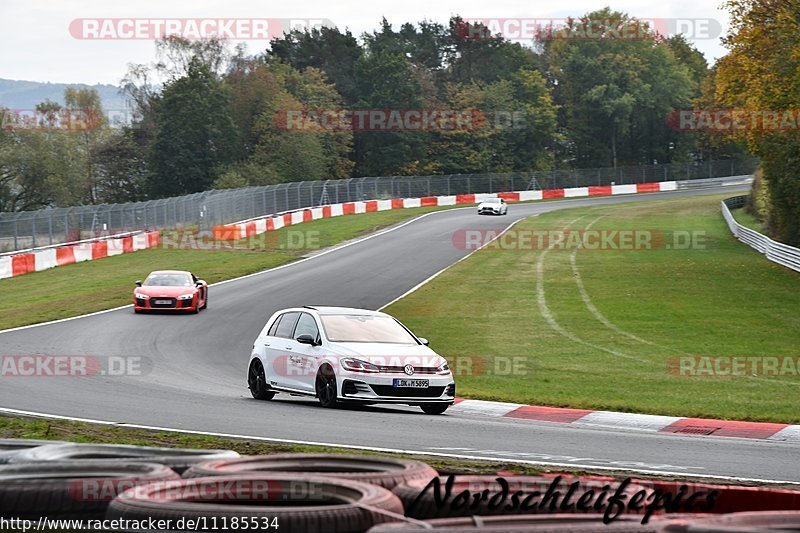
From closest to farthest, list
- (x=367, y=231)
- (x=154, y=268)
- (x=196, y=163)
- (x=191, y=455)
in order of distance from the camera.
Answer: (x=191, y=455) < (x=154, y=268) < (x=367, y=231) < (x=196, y=163)

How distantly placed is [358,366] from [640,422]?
151 inches

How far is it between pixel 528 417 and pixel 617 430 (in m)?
1.57

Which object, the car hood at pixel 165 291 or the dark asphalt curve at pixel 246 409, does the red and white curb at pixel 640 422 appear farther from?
the car hood at pixel 165 291

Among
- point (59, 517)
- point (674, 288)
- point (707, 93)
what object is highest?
point (707, 93)

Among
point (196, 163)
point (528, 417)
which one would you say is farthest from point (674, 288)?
point (196, 163)

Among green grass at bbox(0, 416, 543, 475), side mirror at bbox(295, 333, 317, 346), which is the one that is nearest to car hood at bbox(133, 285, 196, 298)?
side mirror at bbox(295, 333, 317, 346)

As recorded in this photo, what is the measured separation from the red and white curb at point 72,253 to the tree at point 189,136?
45.1 metres

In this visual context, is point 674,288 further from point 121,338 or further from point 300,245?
point 300,245

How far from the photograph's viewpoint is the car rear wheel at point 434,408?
15.6m

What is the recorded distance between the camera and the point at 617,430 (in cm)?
1426

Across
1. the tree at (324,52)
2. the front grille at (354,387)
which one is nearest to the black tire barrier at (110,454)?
the front grille at (354,387)

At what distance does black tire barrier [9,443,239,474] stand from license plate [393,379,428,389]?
8.26 m

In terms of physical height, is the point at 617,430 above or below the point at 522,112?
below

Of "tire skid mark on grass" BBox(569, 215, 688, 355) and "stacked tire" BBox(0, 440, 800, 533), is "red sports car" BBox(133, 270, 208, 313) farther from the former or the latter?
"stacked tire" BBox(0, 440, 800, 533)
